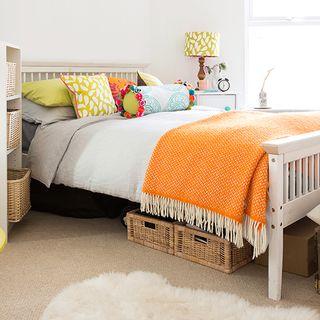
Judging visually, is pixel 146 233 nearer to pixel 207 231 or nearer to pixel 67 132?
pixel 207 231

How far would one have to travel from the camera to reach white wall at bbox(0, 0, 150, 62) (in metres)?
3.72

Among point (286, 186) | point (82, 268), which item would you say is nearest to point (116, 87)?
point (82, 268)

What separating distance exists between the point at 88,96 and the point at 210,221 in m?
1.37

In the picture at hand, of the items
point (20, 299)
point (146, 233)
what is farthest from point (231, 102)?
point (20, 299)

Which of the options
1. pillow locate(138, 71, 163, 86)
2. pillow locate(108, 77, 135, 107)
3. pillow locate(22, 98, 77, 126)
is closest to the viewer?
pillow locate(22, 98, 77, 126)

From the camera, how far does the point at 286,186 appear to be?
2.08m

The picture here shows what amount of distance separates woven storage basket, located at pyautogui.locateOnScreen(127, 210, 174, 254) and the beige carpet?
0.13ft

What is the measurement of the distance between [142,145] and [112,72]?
1.83 metres

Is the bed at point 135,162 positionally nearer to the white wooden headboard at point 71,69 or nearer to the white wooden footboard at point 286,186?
the white wooden footboard at point 286,186

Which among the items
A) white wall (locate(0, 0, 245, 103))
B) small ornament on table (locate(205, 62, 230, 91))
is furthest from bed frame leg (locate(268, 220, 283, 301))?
small ornament on table (locate(205, 62, 230, 91))

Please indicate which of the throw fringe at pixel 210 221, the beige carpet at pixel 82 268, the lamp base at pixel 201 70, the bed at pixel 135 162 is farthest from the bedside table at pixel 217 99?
the throw fringe at pixel 210 221

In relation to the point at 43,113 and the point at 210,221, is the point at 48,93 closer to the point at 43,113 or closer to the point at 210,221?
the point at 43,113

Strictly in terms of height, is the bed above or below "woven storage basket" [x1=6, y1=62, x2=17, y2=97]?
below

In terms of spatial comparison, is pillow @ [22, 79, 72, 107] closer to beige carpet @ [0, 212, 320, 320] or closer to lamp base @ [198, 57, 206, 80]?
beige carpet @ [0, 212, 320, 320]
